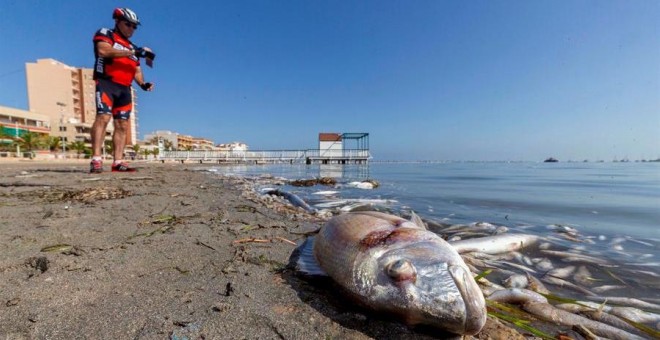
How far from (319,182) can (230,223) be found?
713cm

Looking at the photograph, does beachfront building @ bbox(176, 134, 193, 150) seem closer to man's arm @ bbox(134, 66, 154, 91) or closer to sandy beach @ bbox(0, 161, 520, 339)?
man's arm @ bbox(134, 66, 154, 91)

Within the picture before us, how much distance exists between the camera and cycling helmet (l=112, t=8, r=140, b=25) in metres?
6.63

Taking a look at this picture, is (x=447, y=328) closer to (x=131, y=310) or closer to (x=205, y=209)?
(x=131, y=310)

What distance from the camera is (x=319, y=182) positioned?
1031cm

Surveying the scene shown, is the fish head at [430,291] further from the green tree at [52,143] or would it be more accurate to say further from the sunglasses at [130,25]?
the green tree at [52,143]

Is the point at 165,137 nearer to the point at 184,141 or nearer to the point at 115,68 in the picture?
the point at 184,141

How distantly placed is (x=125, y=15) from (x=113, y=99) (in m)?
1.98

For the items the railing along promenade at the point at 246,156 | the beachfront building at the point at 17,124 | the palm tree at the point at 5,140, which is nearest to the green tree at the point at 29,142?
the palm tree at the point at 5,140

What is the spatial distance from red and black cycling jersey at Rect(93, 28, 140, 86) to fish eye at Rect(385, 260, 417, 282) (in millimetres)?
→ 8078

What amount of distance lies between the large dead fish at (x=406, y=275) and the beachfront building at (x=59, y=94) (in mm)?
86164

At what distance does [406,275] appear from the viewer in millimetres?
1226

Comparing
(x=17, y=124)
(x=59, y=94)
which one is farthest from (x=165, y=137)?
(x=17, y=124)

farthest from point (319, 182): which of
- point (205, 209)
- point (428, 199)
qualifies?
point (205, 209)

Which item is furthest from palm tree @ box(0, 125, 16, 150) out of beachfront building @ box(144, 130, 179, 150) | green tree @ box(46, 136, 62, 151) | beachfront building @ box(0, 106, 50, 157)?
beachfront building @ box(144, 130, 179, 150)
